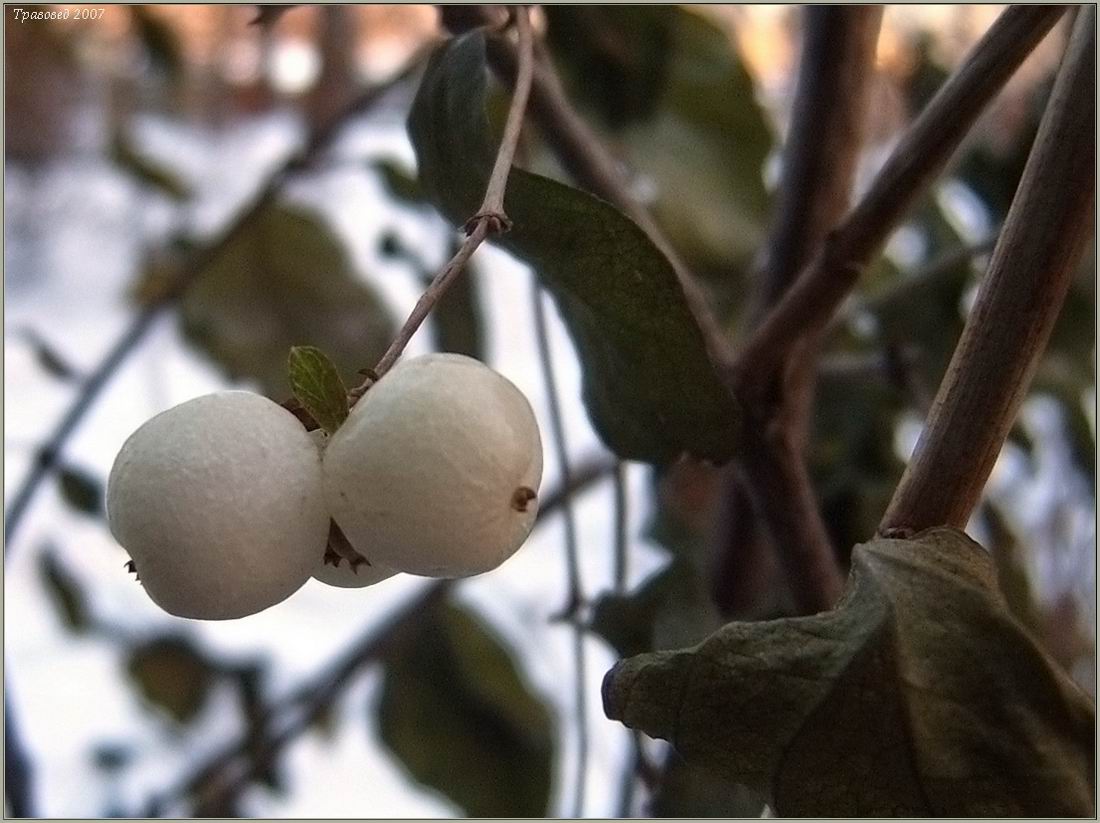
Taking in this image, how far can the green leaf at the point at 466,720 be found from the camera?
1.69 feet

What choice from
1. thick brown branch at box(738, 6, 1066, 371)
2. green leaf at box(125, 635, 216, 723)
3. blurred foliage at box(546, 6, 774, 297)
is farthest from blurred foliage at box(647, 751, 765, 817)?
green leaf at box(125, 635, 216, 723)

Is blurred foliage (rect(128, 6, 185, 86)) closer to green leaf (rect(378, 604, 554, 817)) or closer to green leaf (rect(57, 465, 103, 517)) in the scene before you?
green leaf (rect(57, 465, 103, 517))

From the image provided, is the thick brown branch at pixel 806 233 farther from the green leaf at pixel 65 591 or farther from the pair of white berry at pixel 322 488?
the green leaf at pixel 65 591

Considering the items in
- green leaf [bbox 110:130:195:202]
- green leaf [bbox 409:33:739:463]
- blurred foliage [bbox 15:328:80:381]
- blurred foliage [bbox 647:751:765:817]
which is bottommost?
blurred foliage [bbox 647:751:765:817]

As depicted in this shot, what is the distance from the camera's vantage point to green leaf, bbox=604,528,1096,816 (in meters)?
0.15

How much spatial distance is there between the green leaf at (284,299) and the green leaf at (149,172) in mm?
58

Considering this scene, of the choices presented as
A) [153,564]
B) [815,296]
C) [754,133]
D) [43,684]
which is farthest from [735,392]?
[43,684]

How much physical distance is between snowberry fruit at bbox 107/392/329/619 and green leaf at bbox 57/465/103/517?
0.41 meters

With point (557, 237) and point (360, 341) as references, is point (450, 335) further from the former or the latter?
point (360, 341)

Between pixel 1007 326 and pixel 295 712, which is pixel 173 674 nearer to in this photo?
pixel 295 712

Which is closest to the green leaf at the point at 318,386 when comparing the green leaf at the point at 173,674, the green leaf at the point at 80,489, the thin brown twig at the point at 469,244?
the thin brown twig at the point at 469,244

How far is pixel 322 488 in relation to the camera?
158mm

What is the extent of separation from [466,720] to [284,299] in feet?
0.80

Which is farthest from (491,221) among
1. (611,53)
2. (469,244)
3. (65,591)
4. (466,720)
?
(65,591)
